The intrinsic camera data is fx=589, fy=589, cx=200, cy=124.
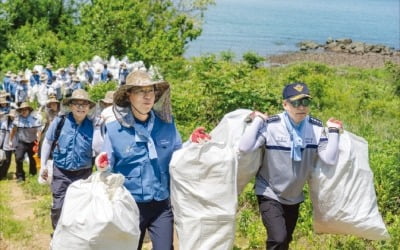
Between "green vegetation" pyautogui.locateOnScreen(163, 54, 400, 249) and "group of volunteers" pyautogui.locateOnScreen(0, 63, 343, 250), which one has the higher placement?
"group of volunteers" pyautogui.locateOnScreen(0, 63, 343, 250)

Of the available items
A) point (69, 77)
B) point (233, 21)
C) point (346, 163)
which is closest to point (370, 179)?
point (346, 163)

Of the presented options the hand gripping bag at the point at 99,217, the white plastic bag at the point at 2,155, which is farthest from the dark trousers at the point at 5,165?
the hand gripping bag at the point at 99,217

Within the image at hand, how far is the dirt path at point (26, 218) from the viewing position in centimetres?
613

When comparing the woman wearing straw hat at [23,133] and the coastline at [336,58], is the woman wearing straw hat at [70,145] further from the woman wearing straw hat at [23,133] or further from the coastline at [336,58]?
the coastline at [336,58]

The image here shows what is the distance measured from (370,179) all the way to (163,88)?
1630 mm

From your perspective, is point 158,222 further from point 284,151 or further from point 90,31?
point 90,31

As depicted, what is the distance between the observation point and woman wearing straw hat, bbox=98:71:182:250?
3844mm

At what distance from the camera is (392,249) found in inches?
202

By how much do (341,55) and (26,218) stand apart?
4053 centimetres

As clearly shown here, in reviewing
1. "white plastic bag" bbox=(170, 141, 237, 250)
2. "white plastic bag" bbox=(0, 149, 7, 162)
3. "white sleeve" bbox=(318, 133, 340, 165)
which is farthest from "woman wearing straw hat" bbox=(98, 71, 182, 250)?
"white plastic bag" bbox=(0, 149, 7, 162)

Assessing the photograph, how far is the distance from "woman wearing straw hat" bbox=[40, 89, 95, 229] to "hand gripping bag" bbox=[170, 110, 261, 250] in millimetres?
1754

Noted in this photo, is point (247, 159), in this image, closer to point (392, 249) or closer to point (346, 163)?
point (346, 163)

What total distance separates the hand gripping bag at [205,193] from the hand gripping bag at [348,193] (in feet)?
2.31

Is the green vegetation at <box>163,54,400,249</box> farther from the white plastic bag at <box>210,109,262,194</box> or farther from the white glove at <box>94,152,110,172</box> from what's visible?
the white glove at <box>94,152,110,172</box>
